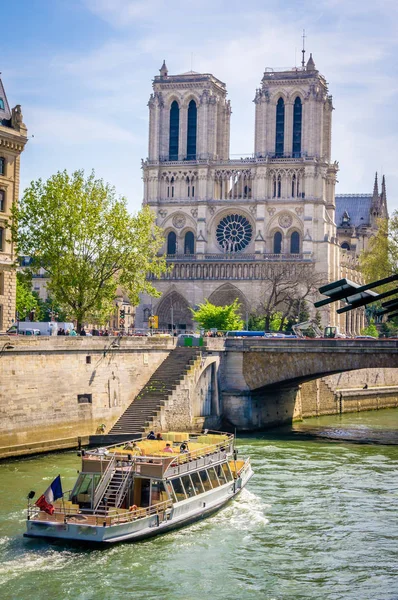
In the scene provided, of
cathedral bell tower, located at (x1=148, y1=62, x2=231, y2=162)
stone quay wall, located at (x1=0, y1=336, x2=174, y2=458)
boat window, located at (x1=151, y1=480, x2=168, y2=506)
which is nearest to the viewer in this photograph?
boat window, located at (x1=151, y1=480, x2=168, y2=506)

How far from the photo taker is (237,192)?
377ft

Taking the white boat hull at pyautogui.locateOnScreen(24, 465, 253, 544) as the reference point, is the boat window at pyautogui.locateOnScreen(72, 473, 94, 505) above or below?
above

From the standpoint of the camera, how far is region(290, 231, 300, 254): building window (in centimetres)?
11199

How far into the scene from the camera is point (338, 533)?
31.6m

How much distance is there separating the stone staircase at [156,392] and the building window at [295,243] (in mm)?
55891

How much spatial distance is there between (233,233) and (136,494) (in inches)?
3299

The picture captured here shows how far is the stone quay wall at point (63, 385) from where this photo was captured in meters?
44.3

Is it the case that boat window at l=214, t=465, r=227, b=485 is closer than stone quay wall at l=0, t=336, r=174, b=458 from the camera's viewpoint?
Yes

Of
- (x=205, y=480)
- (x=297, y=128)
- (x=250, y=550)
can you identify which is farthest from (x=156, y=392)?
(x=297, y=128)

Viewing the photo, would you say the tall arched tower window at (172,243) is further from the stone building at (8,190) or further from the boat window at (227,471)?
the boat window at (227,471)

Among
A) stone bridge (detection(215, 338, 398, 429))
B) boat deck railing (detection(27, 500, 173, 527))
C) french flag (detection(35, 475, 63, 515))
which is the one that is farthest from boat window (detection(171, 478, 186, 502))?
stone bridge (detection(215, 338, 398, 429))

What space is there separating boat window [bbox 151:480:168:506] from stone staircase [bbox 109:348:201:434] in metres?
16.9

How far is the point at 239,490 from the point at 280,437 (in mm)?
18474

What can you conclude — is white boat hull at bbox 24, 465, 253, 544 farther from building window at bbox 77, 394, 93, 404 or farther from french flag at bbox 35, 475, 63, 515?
building window at bbox 77, 394, 93, 404
